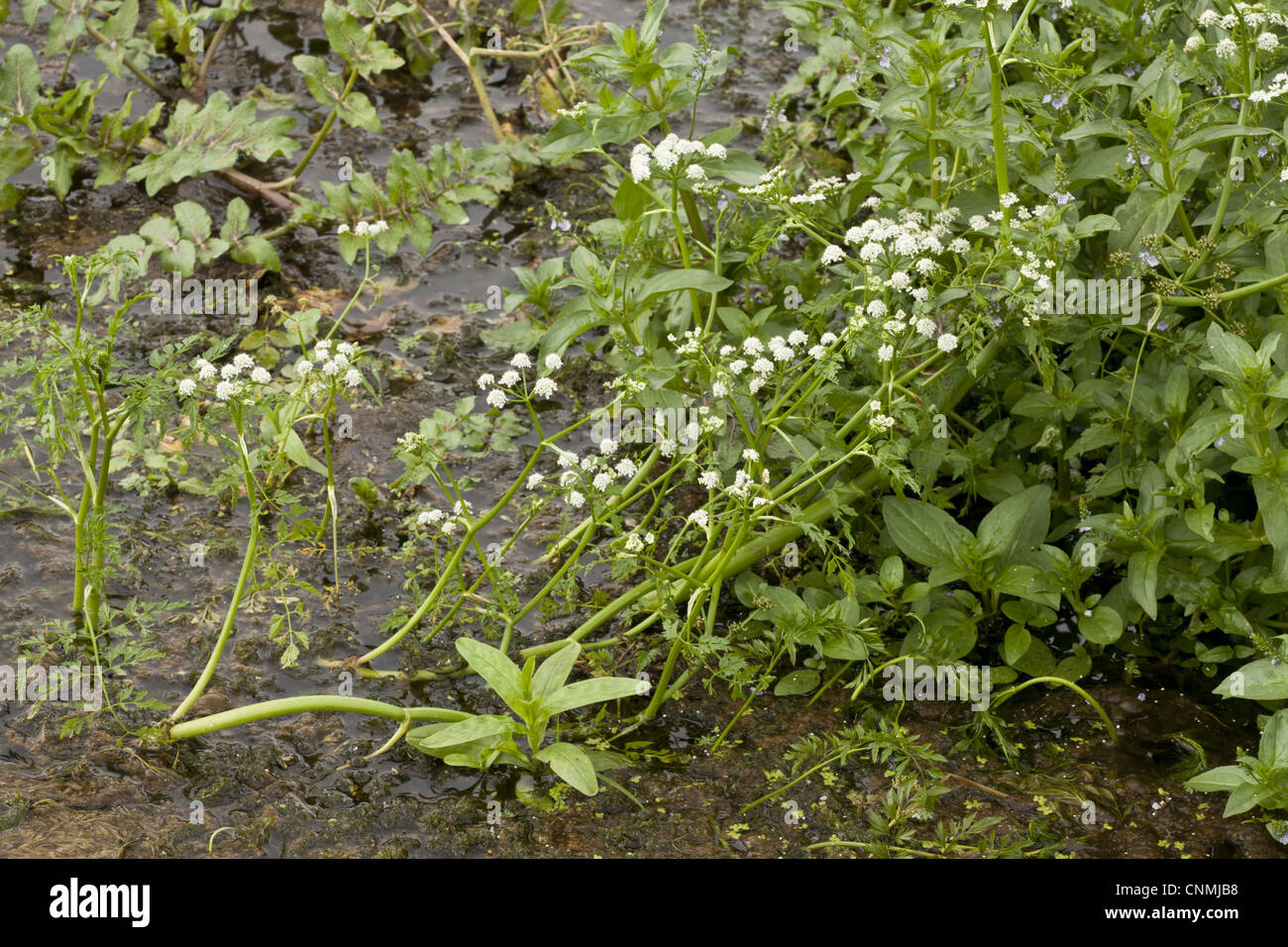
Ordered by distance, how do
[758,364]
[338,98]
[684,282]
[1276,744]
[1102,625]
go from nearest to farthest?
[1276,744] → [758,364] → [1102,625] → [684,282] → [338,98]

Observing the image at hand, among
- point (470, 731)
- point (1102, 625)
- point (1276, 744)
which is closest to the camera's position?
point (1276, 744)

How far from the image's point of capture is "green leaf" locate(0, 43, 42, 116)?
445 centimetres

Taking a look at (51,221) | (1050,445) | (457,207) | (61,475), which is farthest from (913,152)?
(51,221)

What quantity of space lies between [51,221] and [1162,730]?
432cm

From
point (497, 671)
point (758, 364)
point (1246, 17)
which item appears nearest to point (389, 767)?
point (497, 671)

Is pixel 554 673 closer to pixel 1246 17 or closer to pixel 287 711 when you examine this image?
pixel 287 711

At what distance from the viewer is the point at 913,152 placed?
3641 mm

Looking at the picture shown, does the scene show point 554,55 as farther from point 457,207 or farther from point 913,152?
point 913,152

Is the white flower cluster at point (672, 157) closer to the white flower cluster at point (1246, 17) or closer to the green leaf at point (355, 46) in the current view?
the white flower cluster at point (1246, 17)

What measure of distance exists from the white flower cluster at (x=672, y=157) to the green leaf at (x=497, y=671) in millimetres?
1250

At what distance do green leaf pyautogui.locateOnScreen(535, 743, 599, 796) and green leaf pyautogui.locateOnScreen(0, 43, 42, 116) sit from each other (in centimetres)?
323

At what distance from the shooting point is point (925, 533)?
323 cm

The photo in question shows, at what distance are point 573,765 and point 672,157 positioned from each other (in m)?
1.55

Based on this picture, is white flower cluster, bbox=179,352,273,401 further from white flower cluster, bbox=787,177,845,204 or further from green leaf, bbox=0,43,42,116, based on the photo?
green leaf, bbox=0,43,42,116
